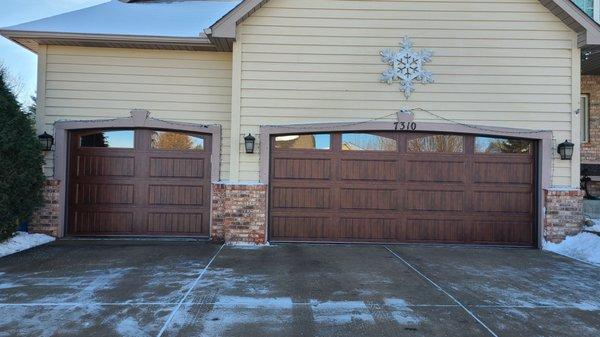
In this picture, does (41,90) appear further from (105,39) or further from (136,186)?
(136,186)

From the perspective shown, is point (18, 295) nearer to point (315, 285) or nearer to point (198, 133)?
point (315, 285)

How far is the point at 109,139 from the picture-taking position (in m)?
8.96

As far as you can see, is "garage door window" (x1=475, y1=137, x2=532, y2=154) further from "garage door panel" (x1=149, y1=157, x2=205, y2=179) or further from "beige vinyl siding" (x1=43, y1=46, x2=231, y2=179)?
"garage door panel" (x1=149, y1=157, x2=205, y2=179)

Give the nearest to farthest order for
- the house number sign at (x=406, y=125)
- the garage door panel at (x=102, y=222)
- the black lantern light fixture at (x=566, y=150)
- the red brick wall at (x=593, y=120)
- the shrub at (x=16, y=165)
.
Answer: the shrub at (x=16, y=165) → the black lantern light fixture at (x=566, y=150) → the house number sign at (x=406, y=125) → the garage door panel at (x=102, y=222) → the red brick wall at (x=593, y=120)

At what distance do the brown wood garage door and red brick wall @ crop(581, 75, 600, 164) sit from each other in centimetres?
918

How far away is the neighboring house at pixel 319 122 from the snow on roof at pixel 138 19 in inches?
4.1

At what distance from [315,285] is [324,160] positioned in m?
3.60

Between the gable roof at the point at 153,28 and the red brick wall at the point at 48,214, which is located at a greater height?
the gable roof at the point at 153,28

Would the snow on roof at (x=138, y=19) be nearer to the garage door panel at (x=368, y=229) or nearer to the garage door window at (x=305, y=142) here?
the garage door window at (x=305, y=142)

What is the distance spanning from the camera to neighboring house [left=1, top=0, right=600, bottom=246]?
821 cm

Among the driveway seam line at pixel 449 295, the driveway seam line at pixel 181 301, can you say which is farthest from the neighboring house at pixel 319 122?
the driveway seam line at pixel 181 301

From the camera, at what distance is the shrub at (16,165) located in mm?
7238

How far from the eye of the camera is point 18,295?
476 cm

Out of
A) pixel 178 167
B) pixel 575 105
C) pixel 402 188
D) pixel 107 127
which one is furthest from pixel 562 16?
pixel 107 127
